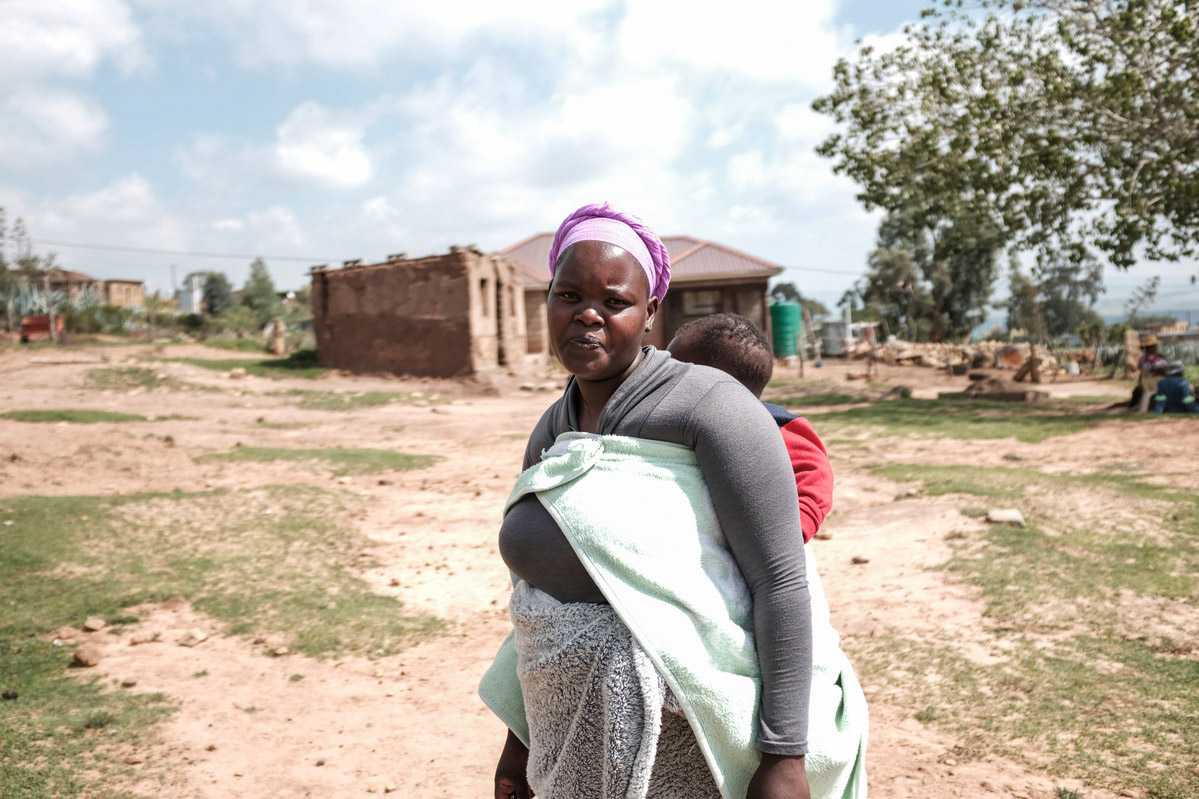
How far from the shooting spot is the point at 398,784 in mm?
3342

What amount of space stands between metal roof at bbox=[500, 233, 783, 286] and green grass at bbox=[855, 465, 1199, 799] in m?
23.4

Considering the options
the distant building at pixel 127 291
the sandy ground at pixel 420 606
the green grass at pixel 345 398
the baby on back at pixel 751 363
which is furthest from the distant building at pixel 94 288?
the baby on back at pixel 751 363

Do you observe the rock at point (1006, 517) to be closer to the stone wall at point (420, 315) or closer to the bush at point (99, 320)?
the stone wall at point (420, 315)

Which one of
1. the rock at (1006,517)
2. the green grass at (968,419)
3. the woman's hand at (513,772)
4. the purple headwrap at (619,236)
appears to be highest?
the purple headwrap at (619,236)

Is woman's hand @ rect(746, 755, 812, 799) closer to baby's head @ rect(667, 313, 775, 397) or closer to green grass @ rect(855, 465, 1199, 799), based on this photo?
baby's head @ rect(667, 313, 775, 397)

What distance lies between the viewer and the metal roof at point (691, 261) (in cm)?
2953

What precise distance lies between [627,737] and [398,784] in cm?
226

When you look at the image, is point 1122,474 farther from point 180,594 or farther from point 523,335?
point 523,335

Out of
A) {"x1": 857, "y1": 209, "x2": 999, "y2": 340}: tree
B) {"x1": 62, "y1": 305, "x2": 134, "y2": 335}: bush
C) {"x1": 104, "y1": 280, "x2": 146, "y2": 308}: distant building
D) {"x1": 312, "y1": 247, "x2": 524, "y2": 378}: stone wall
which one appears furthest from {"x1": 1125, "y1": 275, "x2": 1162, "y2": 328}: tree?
{"x1": 104, "y1": 280, "x2": 146, "y2": 308}: distant building

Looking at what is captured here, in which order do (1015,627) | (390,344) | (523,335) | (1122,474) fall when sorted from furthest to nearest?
(523,335) < (390,344) < (1122,474) < (1015,627)

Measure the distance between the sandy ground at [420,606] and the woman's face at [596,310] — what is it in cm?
234

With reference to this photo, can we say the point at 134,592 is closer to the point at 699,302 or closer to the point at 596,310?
the point at 596,310

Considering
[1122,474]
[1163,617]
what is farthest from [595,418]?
[1122,474]

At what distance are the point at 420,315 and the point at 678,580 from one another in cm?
2038
